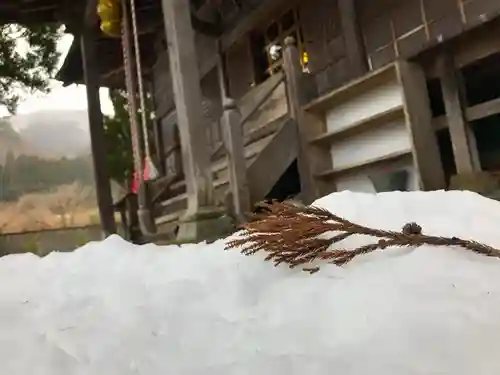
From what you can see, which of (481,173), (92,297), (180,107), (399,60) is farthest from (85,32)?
(92,297)

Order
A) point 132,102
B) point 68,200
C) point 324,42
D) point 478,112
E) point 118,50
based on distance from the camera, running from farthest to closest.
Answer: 1. point 68,200
2. point 118,50
3. point 324,42
4. point 132,102
5. point 478,112

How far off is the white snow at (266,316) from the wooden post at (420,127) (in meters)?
1.93

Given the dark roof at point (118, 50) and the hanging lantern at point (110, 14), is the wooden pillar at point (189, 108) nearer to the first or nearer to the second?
the hanging lantern at point (110, 14)

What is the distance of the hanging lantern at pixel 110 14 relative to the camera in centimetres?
523

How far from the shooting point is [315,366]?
744 millimetres

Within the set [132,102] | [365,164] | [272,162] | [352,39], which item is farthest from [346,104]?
[132,102]

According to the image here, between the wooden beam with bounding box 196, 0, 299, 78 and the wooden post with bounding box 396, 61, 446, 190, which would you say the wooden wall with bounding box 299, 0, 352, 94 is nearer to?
the wooden beam with bounding box 196, 0, 299, 78

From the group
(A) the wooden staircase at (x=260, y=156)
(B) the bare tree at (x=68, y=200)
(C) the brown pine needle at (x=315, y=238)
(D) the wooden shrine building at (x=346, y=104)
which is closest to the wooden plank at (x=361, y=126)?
(D) the wooden shrine building at (x=346, y=104)

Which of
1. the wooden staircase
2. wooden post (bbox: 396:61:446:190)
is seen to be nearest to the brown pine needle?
wooden post (bbox: 396:61:446:190)

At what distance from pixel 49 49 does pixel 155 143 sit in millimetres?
2545

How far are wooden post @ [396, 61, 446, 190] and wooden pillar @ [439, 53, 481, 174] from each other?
120 millimetres

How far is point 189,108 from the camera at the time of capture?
139 inches

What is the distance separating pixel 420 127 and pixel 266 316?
2.63 m

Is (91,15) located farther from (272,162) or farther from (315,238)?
(315,238)
